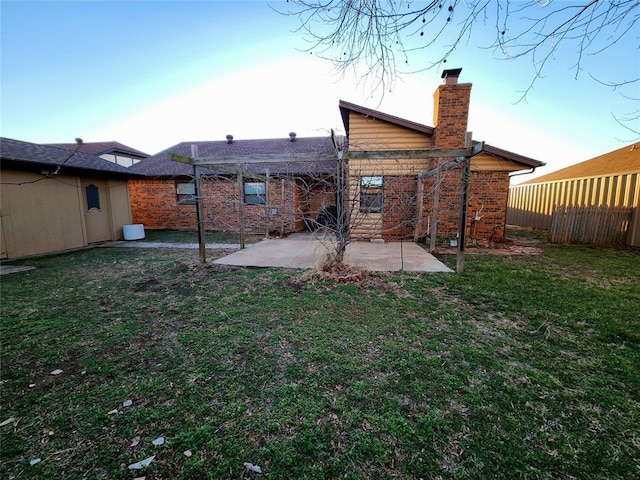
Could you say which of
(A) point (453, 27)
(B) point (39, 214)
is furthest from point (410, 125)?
(B) point (39, 214)

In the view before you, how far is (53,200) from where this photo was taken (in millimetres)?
8227

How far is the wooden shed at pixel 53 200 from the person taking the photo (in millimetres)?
7199

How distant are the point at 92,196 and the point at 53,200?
60.2 inches

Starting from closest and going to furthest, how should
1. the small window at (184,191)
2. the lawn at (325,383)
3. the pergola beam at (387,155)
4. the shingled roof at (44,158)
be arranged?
1. the lawn at (325,383)
2. the pergola beam at (387,155)
3. the shingled roof at (44,158)
4. the small window at (184,191)

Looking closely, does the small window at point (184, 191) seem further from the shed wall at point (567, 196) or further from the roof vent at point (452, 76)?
the shed wall at point (567, 196)

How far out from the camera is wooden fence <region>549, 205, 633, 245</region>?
8.50m

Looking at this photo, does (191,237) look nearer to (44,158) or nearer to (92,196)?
(92,196)

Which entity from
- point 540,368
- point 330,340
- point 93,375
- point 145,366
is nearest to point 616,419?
point 540,368

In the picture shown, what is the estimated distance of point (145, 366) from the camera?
8.04 feet

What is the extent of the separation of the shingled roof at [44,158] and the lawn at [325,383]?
4941 millimetres

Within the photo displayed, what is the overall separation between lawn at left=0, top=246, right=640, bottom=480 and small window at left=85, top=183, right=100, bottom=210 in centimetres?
655

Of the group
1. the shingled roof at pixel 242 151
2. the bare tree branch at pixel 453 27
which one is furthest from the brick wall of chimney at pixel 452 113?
the bare tree branch at pixel 453 27

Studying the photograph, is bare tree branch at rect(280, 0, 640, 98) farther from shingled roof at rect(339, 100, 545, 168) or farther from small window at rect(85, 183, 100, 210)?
small window at rect(85, 183, 100, 210)

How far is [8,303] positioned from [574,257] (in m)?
11.6
